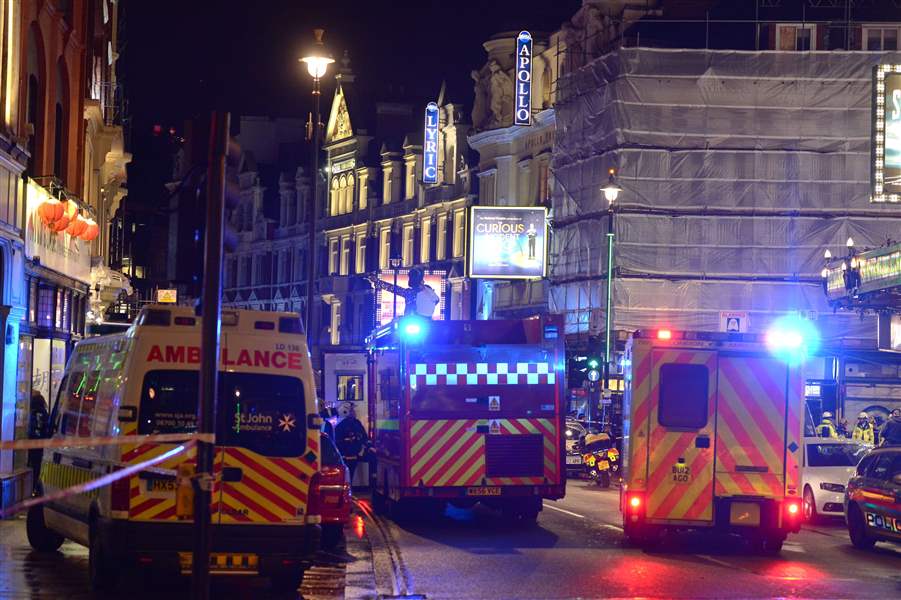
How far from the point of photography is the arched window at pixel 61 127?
101ft

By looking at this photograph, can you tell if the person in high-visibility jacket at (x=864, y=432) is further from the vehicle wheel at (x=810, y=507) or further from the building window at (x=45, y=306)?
the building window at (x=45, y=306)

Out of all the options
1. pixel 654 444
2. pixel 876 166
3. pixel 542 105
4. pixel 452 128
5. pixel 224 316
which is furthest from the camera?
pixel 452 128

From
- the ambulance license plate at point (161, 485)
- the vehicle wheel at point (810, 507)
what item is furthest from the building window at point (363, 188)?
the ambulance license plate at point (161, 485)

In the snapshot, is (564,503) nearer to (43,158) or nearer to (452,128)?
(43,158)

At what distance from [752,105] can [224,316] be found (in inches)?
1461

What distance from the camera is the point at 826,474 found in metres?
25.0

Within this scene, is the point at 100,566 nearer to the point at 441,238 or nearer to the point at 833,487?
the point at 833,487

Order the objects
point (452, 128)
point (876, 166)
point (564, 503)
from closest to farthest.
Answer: point (564, 503) → point (876, 166) → point (452, 128)

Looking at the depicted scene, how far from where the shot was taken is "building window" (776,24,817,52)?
164 ft

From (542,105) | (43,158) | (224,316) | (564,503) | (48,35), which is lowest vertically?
(564,503)

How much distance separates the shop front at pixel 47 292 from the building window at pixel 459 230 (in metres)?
35.3

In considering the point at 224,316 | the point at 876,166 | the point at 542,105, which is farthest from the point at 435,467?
the point at 542,105

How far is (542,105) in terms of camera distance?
61.4 meters

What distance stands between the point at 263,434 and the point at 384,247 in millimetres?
62562
